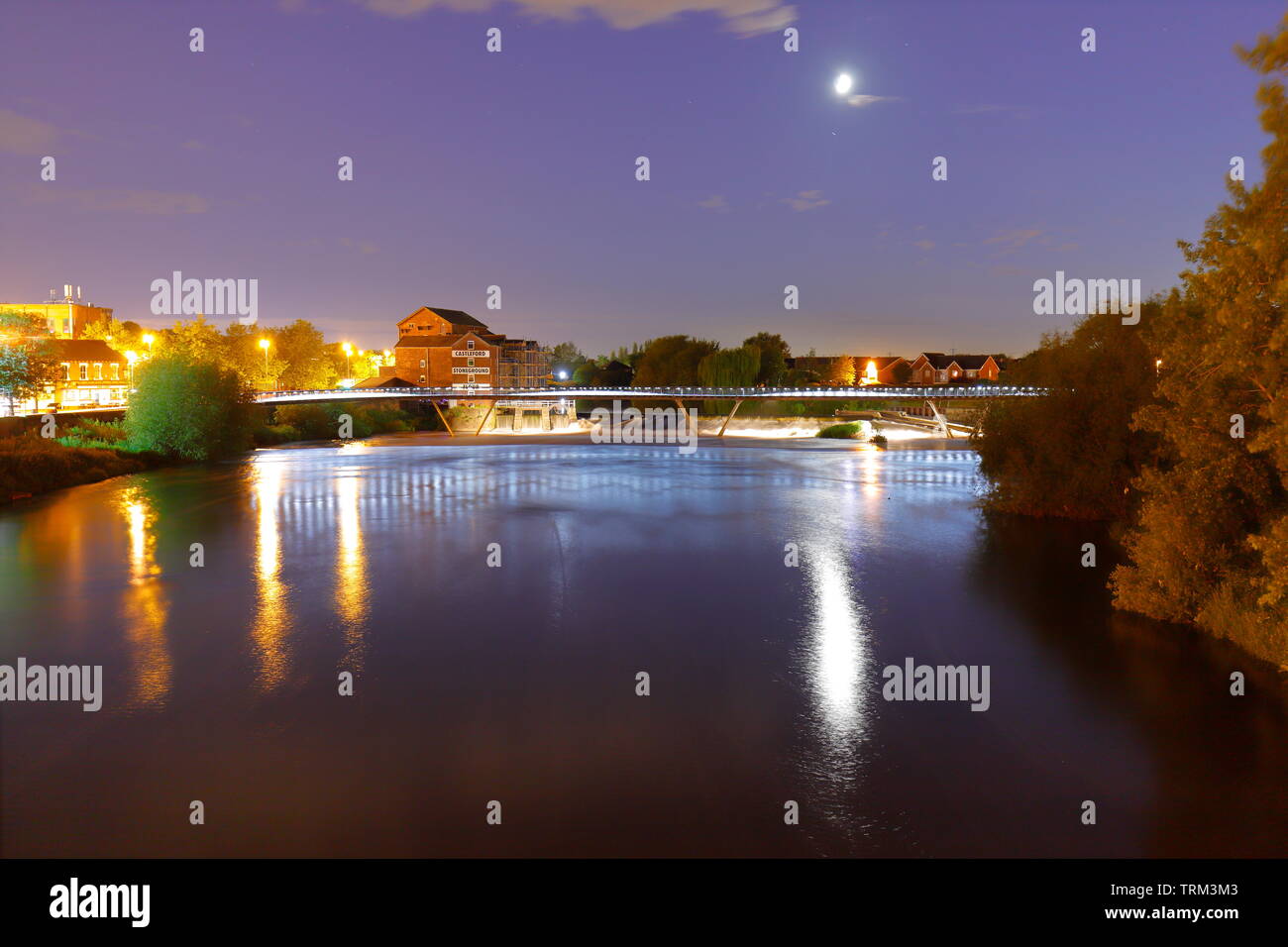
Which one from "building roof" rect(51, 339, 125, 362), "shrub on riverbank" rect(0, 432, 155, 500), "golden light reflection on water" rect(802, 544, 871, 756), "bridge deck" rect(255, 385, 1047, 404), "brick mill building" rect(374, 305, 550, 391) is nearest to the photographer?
"golden light reflection on water" rect(802, 544, 871, 756)

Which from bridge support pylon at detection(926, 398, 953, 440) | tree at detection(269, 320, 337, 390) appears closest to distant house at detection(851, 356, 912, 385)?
bridge support pylon at detection(926, 398, 953, 440)

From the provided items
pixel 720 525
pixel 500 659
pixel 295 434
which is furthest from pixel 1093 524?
pixel 295 434

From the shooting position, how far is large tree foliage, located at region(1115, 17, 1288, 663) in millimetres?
13367

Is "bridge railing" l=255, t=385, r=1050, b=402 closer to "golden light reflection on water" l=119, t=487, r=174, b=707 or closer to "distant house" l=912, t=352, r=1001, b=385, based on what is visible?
"golden light reflection on water" l=119, t=487, r=174, b=707

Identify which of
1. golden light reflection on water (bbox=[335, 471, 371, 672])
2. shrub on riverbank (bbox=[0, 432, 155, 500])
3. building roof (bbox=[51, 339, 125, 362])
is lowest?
golden light reflection on water (bbox=[335, 471, 371, 672])

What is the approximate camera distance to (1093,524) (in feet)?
105

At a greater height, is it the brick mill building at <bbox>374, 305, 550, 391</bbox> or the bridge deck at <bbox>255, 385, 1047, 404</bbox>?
the brick mill building at <bbox>374, 305, 550, 391</bbox>

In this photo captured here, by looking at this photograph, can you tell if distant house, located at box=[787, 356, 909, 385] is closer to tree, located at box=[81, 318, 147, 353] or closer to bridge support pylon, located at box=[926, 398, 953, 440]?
bridge support pylon, located at box=[926, 398, 953, 440]

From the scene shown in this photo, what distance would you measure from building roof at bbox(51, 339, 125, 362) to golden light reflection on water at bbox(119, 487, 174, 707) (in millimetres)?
88490

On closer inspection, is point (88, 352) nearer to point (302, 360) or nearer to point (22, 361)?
point (302, 360)

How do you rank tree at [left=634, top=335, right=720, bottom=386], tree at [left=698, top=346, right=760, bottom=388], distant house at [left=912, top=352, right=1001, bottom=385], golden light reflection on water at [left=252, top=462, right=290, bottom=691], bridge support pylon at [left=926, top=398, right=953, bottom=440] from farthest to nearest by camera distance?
distant house at [left=912, top=352, right=1001, bottom=385], tree at [left=634, top=335, right=720, bottom=386], tree at [left=698, top=346, right=760, bottom=388], bridge support pylon at [left=926, top=398, right=953, bottom=440], golden light reflection on water at [left=252, top=462, right=290, bottom=691]

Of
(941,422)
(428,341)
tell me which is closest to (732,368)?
(941,422)

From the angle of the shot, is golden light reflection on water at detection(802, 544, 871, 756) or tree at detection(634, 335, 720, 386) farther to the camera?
tree at detection(634, 335, 720, 386)
